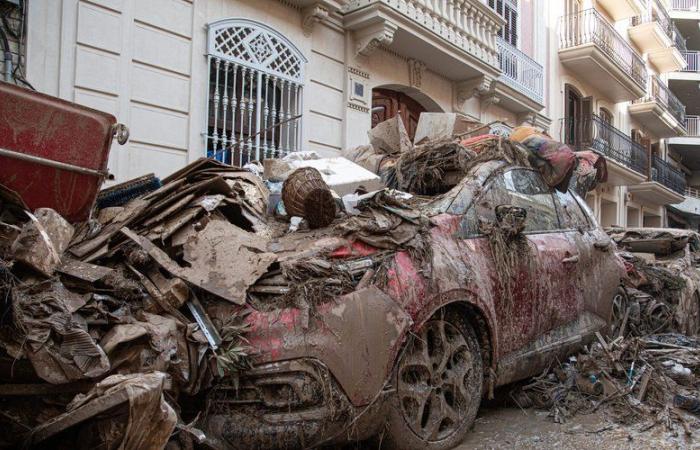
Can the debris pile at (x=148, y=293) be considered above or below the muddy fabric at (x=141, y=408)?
above

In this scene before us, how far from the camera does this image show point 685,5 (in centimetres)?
3284

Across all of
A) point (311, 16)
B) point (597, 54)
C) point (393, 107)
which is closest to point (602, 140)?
point (597, 54)

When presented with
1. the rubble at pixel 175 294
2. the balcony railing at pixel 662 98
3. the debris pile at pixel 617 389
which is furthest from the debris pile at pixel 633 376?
the balcony railing at pixel 662 98

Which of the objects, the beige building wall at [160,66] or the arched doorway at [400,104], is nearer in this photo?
the beige building wall at [160,66]

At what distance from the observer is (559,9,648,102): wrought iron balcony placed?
56.2 ft

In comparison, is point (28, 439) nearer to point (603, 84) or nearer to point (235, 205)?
point (235, 205)

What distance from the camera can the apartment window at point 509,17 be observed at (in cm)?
1438

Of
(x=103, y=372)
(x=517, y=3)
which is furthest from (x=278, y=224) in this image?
(x=517, y=3)

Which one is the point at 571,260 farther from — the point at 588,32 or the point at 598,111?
the point at 598,111

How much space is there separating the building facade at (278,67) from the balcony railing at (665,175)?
9.46m

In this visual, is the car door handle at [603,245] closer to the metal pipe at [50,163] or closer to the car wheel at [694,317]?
the car wheel at [694,317]

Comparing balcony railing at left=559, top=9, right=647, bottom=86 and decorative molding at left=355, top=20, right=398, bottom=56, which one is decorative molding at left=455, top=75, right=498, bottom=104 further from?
balcony railing at left=559, top=9, right=647, bottom=86

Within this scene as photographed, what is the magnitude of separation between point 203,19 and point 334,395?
6216 millimetres

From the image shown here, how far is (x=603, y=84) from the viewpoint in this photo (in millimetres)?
19641
